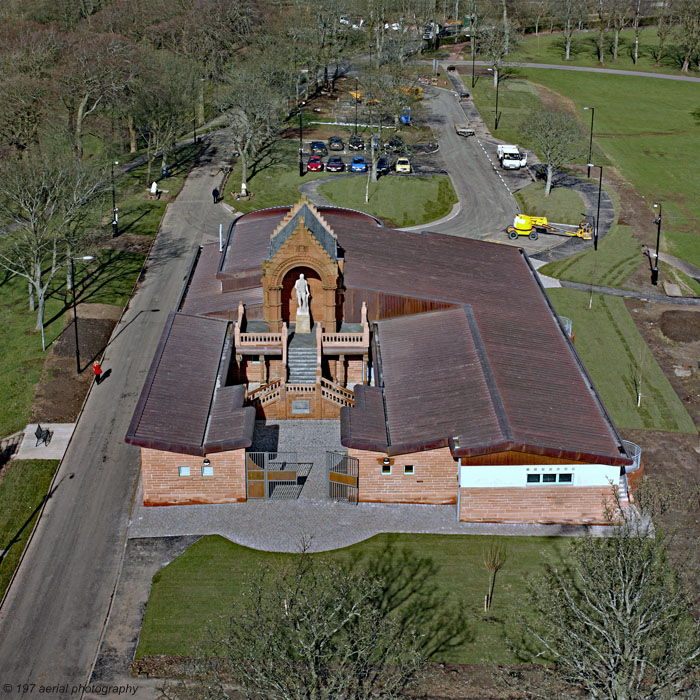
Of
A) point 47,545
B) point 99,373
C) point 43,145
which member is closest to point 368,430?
point 47,545

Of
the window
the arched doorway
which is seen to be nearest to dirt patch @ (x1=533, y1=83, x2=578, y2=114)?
the arched doorway

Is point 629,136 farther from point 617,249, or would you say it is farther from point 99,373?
point 99,373

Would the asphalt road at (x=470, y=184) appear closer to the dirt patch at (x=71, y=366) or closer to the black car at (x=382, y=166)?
the black car at (x=382, y=166)

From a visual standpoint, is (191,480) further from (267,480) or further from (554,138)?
(554,138)

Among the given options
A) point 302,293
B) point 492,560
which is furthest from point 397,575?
point 302,293

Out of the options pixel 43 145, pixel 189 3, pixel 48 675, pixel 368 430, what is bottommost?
pixel 48 675

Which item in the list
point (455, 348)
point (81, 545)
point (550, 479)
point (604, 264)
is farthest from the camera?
point (604, 264)
